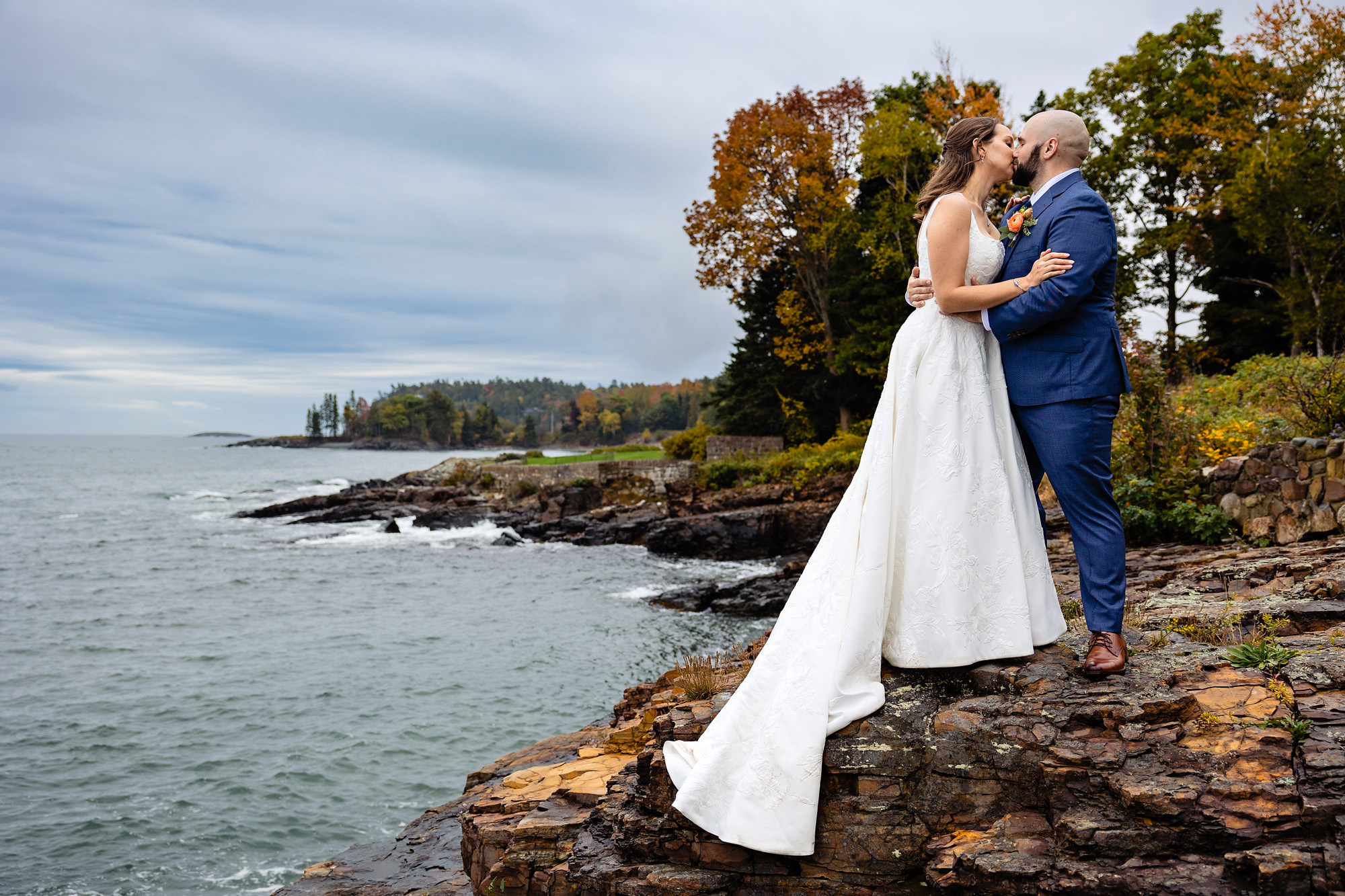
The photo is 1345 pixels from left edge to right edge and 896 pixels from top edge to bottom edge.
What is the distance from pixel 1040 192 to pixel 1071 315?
2.27 ft

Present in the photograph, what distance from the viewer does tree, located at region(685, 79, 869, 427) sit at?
95.1 feet

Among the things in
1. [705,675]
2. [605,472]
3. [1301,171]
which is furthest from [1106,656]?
[605,472]

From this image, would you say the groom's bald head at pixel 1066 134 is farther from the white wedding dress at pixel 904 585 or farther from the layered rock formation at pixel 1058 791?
the layered rock formation at pixel 1058 791

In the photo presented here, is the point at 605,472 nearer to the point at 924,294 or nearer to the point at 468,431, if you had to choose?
the point at 924,294

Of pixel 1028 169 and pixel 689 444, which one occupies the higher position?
pixel 1028 169

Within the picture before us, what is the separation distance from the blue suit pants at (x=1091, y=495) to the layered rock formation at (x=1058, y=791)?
0.39 metres

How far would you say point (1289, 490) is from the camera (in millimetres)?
8422

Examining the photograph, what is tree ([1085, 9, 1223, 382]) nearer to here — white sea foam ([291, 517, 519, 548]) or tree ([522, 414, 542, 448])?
white sea foam ([291, 517, 519, 548])

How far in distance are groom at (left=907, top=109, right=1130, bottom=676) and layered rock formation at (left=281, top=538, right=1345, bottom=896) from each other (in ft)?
1.38

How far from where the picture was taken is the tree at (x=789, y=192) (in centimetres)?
2900

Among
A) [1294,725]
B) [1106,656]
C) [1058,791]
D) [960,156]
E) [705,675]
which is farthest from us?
[705,675]

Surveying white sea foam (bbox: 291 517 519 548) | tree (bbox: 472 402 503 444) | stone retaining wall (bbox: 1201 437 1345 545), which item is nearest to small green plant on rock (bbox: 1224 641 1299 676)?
stone retaining wall (bbox: 1201 437 1345 545)

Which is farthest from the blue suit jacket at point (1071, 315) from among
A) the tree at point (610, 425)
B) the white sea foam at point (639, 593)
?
the tree at point (610, 425)

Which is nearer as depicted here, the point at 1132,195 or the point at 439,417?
the point at 1132,195
